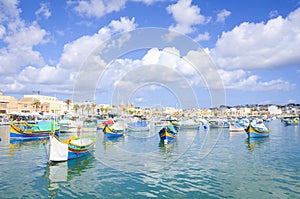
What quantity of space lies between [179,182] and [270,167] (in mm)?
8022

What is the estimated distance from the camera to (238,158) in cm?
2053

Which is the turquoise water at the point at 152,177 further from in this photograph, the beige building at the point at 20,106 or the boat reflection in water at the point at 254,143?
the beige building at the point at 20,106

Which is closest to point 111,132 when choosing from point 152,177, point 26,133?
point 26,133

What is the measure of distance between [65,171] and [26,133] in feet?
69.3

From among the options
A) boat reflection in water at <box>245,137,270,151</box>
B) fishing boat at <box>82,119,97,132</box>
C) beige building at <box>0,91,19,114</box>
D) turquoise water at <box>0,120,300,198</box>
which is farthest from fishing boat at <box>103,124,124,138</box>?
beige building at <box>0,91,19,114</box>

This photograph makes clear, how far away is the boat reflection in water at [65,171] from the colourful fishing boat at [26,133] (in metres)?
17.5

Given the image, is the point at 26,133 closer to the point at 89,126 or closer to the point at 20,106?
the point at 89,126

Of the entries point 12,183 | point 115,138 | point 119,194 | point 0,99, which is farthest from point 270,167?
point 0,99

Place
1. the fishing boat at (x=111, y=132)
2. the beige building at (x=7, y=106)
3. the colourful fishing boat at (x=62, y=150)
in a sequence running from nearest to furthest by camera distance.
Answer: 1. the colourful fishing boat at (x=62, y=150)
2. the fishing boat at (x=111, y=132)
3. the beige building at (x=7, y=106)

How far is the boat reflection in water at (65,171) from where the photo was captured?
13177 mm

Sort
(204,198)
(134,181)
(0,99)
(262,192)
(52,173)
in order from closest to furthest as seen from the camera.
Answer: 1. (204,198)
2. (262,192)
3. (134,181)
4. (52,173)
5. (0,99)

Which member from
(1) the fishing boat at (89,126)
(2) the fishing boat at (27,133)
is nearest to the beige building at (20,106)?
(1) the fishing boat at (89,126)

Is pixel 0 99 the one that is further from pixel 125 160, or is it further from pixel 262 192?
pixel 262 192

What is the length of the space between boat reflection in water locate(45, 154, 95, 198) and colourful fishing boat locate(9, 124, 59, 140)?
17543mm
